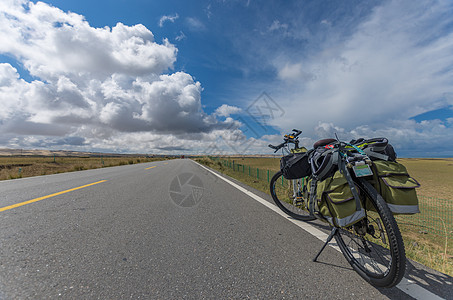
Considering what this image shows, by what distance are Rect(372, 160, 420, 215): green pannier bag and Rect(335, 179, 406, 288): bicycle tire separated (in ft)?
0.31

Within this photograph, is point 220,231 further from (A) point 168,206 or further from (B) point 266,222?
(A) point 168,206

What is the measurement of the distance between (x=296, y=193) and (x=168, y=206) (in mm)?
2822

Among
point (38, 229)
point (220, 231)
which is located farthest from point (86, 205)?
point (220, 231)

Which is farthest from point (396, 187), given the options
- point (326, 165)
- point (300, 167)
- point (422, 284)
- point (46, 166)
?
point (46, 166)

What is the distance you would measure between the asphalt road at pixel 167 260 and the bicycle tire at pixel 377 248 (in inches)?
4.5

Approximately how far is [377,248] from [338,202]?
1097 mm

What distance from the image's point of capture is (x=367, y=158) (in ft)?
6.52

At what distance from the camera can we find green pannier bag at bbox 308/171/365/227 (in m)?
1.89

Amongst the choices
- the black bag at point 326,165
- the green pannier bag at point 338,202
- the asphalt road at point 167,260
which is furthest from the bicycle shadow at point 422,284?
the black bag at point 326,165

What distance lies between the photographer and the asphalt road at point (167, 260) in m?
1.61

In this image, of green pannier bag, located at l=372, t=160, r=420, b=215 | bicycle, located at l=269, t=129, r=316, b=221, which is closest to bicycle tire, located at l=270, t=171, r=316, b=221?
bicycle, located at l=269, t=129, r=316, b=221

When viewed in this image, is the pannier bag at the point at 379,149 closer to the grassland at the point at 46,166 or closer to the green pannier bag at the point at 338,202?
the green pannier bag at the point at 338,202

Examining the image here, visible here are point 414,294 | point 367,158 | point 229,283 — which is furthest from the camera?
point 367,158

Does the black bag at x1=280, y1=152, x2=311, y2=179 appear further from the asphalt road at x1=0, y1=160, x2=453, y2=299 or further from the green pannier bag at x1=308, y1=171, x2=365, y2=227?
the asphalt road at x1=0, y1=160, x2=453, y2=299
